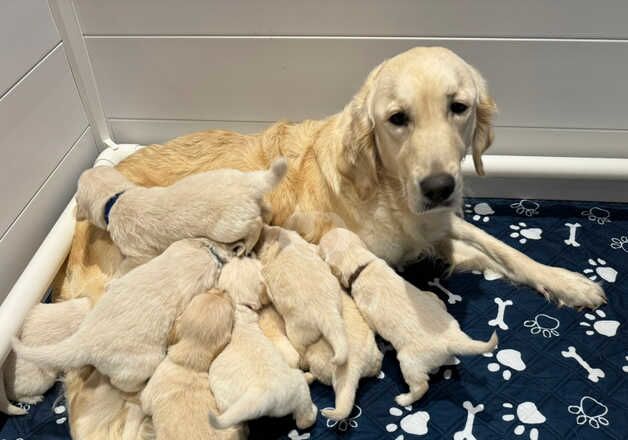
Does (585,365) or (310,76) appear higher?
(310,76)

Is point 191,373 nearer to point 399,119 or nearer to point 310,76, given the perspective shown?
point 399,119

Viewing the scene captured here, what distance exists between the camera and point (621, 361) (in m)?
1.88

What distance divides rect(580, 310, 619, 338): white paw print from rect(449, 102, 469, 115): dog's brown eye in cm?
96

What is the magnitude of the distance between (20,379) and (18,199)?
697mm

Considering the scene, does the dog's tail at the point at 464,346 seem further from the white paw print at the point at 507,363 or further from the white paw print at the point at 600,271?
the white paw print at the point at 600,271

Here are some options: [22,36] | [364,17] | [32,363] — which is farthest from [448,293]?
[22,36]

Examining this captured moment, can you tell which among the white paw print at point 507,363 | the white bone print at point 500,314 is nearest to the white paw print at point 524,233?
the white bone print at point 500,314

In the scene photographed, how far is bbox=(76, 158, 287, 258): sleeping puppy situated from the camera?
1.82 metres

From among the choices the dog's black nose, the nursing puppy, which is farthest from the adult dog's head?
the nursing puppy

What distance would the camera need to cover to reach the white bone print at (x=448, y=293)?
2.12 metres

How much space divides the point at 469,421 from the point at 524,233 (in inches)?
38.5

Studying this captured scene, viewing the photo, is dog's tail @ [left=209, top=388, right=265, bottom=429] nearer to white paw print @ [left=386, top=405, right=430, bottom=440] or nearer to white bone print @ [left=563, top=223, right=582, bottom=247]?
white paw print @ [left=386, top=405, right=430, bottom=440]

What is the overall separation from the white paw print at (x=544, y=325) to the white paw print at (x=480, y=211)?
0.57m

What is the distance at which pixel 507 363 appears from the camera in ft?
6.24
